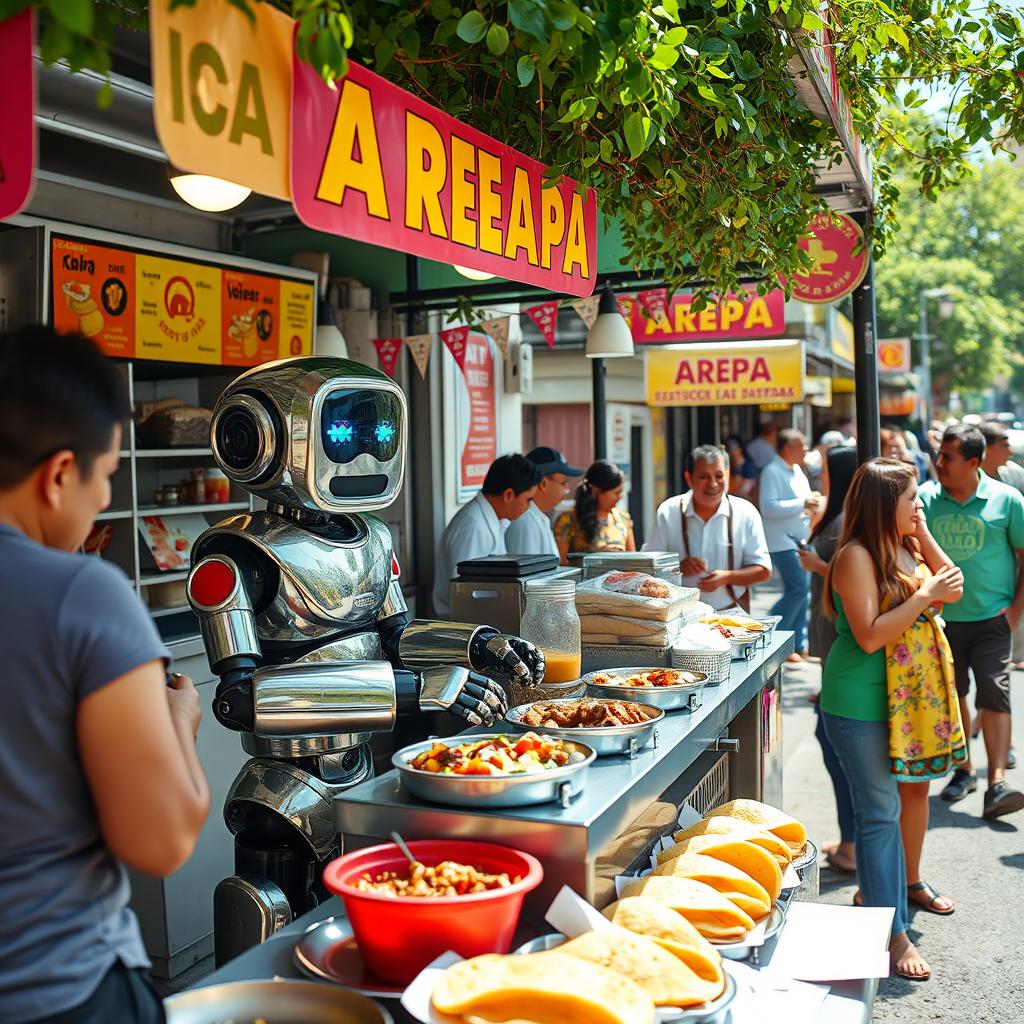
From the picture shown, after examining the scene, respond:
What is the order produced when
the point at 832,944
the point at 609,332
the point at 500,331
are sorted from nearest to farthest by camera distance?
the point at 832,944, the point at 609,332, the point at 500,331

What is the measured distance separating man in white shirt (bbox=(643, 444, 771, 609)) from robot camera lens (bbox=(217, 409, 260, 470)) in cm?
405

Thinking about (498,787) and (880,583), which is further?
(880,583)

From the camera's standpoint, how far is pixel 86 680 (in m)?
1.46

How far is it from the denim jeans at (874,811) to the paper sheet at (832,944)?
1.41 meters

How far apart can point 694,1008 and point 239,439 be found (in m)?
2.04

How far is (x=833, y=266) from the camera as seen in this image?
19.0 feet

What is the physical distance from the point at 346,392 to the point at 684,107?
4.78 ft

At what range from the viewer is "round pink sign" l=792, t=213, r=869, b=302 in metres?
A: 5.68

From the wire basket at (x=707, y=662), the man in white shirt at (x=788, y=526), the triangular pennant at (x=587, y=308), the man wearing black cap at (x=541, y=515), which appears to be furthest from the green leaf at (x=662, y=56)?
the man in white shirt at (x=788, y=526)

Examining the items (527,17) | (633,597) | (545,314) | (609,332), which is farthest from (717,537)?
(527,17)

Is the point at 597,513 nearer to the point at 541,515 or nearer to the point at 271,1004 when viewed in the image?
the point at 541,515

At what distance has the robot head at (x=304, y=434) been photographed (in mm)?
3217

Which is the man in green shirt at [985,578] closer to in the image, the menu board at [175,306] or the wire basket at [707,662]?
the wire basket at [707,662]

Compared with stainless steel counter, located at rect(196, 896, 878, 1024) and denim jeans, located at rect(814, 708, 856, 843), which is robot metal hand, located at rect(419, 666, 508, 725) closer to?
stainless steel counter, located at rect(196, 896, 878, 1024)
